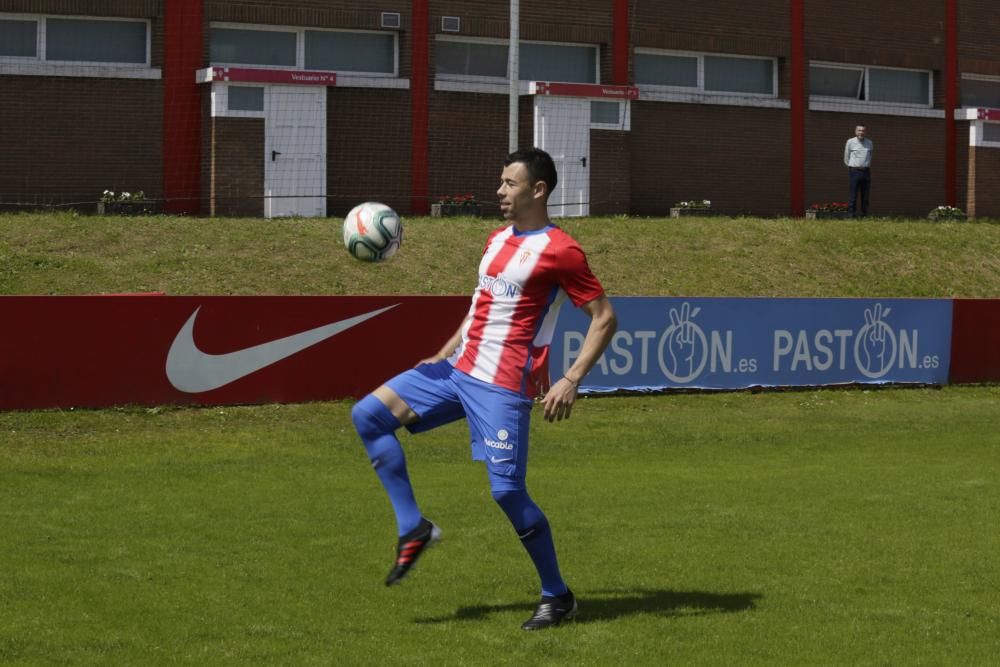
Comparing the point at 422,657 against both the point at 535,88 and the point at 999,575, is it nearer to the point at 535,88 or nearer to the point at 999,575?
the point at 999,575

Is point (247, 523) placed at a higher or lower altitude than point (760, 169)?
lower

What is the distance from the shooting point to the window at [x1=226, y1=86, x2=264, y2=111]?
27.0 meters

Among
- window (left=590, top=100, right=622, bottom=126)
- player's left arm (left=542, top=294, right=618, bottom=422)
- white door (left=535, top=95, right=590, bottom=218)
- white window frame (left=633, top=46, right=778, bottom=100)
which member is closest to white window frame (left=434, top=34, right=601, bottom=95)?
white door (left=535, top=95, right=590, bottom=218)

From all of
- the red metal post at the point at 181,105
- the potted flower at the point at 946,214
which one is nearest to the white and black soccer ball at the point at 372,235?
the red metal post at the point at 181,105

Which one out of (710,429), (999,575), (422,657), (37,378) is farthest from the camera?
(710,429)

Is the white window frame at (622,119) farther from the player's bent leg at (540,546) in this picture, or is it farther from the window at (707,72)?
the player's bent leg at (540,546)

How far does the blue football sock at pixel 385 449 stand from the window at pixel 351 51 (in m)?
22.0

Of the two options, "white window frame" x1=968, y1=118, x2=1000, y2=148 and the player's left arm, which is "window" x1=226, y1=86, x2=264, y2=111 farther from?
the player's left arm

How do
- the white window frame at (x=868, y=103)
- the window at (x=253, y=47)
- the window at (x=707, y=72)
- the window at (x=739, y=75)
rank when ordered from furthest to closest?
1. the white window frame at (x=868, y=103)
2. the window at (x=739, y=75)
3. the window at (x=707, y=72)
4. the window at (x=253, y=47)

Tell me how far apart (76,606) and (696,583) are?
336 cm

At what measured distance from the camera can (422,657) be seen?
6414 millimetres

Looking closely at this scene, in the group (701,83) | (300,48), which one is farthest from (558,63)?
(300,48)

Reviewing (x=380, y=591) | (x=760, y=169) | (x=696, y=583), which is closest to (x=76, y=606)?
(x=380, y=591)

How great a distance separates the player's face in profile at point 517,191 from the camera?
7117 millimetres
